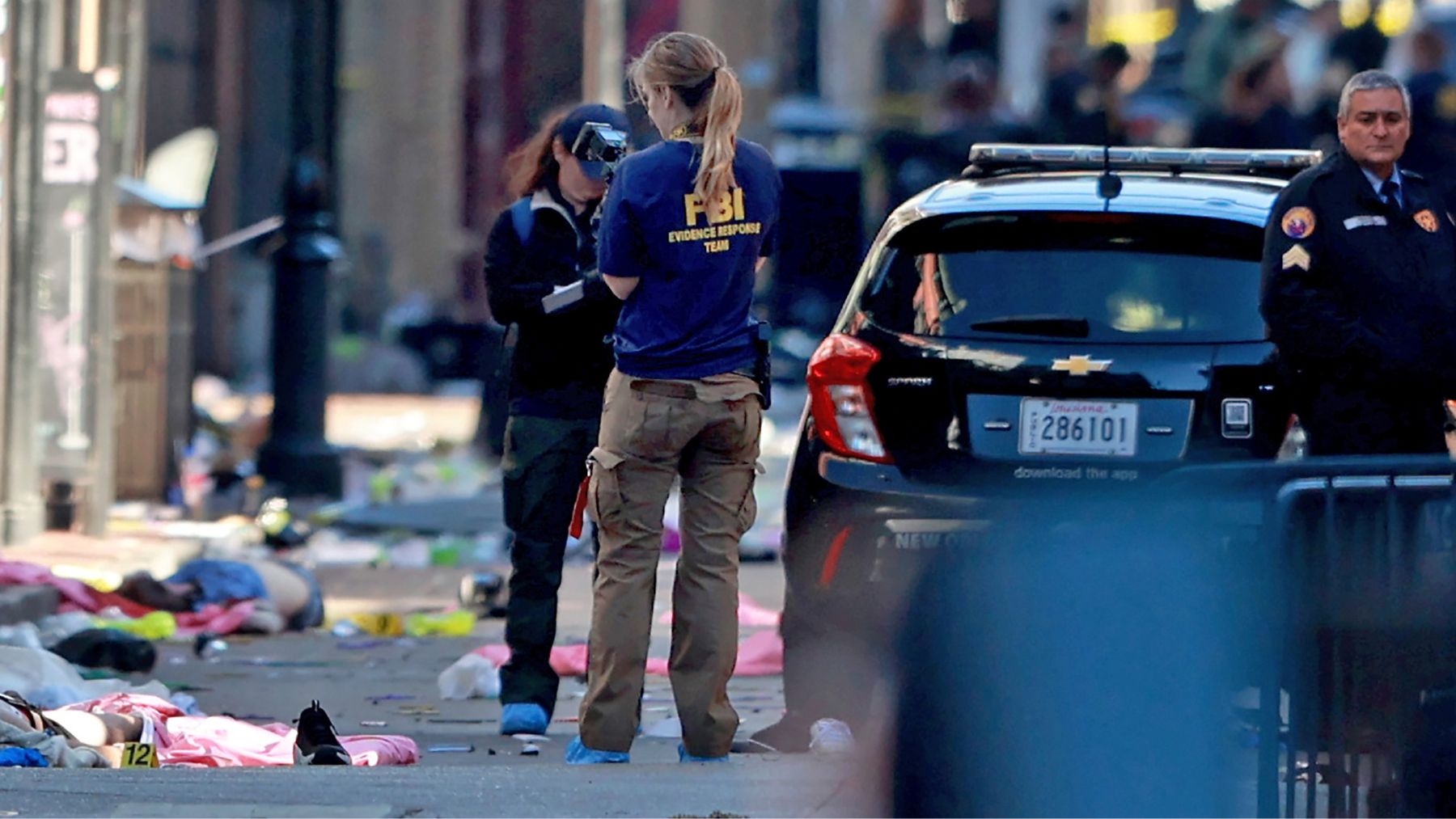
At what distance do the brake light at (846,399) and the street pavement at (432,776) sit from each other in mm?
856

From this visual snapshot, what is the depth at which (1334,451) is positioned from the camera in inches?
267

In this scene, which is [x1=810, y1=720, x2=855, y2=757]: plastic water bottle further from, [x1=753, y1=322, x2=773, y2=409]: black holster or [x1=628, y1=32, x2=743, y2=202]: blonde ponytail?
[x1=628, y1=32, x2=743, y2=202]: blonde ponytail

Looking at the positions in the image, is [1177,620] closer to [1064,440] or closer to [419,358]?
[1064,440]

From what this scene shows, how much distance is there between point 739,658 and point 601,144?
2.43m

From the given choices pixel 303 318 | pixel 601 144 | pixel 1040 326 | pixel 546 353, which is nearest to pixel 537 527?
pixel 546 353

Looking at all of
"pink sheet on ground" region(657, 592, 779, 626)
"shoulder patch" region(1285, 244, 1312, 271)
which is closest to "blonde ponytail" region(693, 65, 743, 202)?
"shoulder patch" region(1285, 244, 1312, 271)

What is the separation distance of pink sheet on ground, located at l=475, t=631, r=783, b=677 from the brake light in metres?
1.82

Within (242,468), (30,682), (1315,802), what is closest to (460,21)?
(242,468)

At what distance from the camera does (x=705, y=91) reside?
6.23 m

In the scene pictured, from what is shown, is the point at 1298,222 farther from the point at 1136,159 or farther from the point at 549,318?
the point at 549,318

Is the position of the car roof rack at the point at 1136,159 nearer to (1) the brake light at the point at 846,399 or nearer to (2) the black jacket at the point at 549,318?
(1) the brake light at the point at 846,399

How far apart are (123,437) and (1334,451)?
792 centimetres

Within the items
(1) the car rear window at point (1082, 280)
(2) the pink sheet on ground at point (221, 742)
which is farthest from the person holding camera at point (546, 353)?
(1) the car rear window at point (1082, 280)

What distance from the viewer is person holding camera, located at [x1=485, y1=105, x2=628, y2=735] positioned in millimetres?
7145
